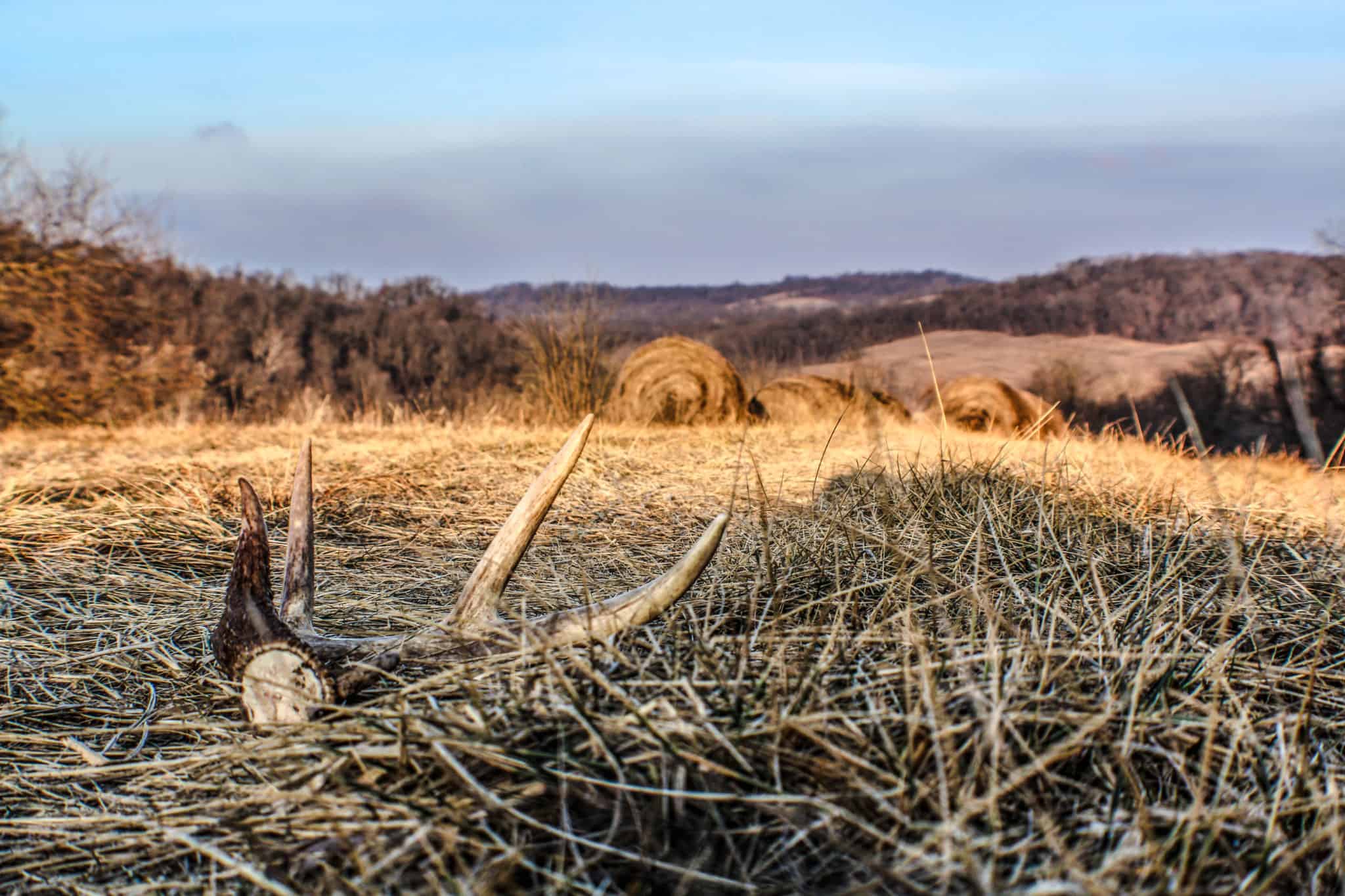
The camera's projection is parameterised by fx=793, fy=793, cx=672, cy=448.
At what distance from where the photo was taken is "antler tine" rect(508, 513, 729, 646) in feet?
4.05

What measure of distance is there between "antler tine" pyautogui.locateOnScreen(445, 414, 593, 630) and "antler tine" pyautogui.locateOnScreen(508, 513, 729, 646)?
16 cm

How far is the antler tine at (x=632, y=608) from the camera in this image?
1.23 metres

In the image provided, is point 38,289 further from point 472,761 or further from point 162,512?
point 472,761

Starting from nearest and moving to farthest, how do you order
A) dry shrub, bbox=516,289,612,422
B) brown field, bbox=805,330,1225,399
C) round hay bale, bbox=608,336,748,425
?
dry shrub, bbox=516,289,612,422
round hay bale, bbox=608,336,748,425
brown field, bbox=805,330,1225,399

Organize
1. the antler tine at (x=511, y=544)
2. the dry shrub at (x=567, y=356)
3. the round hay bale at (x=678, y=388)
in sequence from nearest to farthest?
the antler tine at (x=511, y=544)
the dry shrub at (x=567, y=356)
the round hay bale at (x=678, y=388)

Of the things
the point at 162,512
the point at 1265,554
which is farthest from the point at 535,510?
the point at 162,512

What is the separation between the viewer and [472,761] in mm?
1062

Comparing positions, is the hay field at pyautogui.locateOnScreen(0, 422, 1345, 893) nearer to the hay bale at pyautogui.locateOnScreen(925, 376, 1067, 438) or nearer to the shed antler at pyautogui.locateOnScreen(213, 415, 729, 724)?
the shed antler at pyautogui.locateOnScreen(213, 415, 729, 724)

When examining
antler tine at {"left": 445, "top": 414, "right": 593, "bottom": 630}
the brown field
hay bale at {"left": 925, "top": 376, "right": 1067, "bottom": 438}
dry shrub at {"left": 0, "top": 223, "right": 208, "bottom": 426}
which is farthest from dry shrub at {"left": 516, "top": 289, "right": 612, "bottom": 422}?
dry shrub at {"left": 0, "top": 223, "right": 208, "bottom": 426}

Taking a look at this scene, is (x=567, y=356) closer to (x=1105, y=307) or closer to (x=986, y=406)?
(x=986, y=406)

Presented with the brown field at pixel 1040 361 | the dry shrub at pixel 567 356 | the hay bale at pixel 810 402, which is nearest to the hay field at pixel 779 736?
the dry shrub at pixel 567 356

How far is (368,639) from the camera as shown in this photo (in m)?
1.38

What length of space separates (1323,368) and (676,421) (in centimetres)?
970

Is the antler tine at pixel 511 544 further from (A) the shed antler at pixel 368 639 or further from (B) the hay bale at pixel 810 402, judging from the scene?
(B) the hay bale at pixel 810 402
